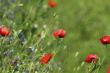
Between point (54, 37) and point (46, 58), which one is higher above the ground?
point (46, 58)

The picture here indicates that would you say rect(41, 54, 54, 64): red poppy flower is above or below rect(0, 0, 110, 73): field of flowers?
above

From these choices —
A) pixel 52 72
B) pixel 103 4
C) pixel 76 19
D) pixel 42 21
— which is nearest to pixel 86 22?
pixel 76 19

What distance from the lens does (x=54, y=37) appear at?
4695mm

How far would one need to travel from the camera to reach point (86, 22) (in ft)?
20.9

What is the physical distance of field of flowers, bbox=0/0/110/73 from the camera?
3.35m

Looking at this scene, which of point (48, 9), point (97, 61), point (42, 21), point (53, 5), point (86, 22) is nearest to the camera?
point (97, 61)

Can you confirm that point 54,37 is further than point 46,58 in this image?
Yes

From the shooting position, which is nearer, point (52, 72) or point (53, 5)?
point (52, 72)

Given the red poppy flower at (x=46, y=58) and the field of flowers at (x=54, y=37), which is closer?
the red poppy flower at (x=46, y=58)

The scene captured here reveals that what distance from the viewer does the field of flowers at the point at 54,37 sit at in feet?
11.0

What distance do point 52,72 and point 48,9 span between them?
2.05 m

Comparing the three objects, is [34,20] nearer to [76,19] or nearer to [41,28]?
[41,28]

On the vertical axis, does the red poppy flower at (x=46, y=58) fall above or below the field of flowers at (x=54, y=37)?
above

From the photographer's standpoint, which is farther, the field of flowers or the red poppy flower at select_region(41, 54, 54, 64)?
the field of flowers
